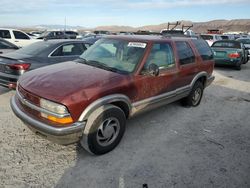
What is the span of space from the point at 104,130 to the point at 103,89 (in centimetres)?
65

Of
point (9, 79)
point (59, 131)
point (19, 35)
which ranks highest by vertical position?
point (19, 35)

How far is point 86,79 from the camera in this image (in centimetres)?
340

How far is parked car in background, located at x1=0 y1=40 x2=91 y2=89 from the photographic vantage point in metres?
5.41

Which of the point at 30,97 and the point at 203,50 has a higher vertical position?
the point at 203,50

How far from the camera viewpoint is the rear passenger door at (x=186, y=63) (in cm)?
482

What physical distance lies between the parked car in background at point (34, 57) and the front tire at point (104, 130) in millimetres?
3044

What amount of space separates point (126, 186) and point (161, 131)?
178 centimetres

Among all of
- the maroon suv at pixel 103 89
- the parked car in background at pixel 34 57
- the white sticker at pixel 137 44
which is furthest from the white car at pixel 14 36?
the white sticker at pixel 137 44

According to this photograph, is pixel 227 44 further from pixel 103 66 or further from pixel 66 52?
pixel 103 66

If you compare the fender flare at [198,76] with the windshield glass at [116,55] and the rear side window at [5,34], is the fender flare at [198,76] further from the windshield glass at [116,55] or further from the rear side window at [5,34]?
the rear side window at [5,34]

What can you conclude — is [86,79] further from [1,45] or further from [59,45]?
[1,45]

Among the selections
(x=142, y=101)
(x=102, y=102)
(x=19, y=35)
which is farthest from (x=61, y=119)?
(x=19, y=35)

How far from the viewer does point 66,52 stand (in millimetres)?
6602

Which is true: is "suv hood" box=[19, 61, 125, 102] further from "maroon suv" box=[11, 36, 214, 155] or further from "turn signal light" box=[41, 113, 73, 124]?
"turn signal light" box=[41, 113, 73, 124]
